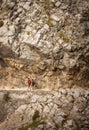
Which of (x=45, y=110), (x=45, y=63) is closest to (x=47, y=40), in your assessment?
(x=45, y=63)

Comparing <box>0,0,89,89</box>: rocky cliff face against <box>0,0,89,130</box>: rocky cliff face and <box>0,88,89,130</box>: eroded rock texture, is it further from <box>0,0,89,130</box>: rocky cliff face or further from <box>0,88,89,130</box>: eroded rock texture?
<box>0,88,89,130</box>: eroded rock texture

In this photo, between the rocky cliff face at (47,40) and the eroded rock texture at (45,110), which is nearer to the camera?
the eroded rock texture at (45,110)

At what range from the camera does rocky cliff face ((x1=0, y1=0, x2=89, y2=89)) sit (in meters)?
47.6

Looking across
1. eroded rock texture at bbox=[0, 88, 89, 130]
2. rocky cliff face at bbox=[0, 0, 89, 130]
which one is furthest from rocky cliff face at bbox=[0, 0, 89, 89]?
eroded rock texture at bbox=[0, 88, 89, 130]

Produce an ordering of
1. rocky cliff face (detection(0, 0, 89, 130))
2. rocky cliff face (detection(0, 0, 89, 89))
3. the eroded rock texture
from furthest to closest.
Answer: rocky cliff face (detection(0, 0, 89, 89))
rocky cliff face (detection(0, 0, 89, 130))
the eroded rock texture

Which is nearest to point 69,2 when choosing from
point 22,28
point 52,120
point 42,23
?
point 42,23

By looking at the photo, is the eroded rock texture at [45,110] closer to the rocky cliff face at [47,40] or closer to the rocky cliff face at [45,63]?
the rocky cliff face at [45,63]

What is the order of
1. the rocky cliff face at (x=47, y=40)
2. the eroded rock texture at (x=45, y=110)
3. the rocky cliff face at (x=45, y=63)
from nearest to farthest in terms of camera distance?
Result: 1. the eroded rock texture at (x=45, y=110)
2. the rocky cliff face at (x=45, y=63)
3. the rocky cliff face at (x=47, y=40)

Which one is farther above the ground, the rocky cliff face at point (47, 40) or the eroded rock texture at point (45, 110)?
the rocky cliff face at point (47, 40)

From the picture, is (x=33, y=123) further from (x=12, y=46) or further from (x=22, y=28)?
(x=22, y=28)

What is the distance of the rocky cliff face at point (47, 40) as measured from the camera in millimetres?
47562

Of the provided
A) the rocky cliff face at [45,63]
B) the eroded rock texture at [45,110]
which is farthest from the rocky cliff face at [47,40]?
the eroded rock texture at [45,110]

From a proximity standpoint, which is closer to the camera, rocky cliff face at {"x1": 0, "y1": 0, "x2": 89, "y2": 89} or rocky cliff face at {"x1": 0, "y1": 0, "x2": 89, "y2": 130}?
rocky cliff face at {"x1": 0, "y1": 0, "x2": 89, "y2": 130}

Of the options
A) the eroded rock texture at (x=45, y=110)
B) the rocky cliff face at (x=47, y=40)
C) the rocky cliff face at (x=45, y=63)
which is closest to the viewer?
the eroded rock texture at (x=45, y=110)
